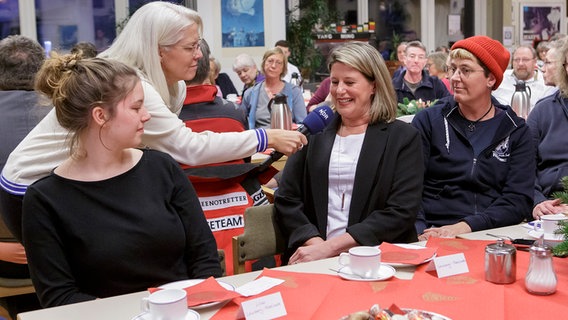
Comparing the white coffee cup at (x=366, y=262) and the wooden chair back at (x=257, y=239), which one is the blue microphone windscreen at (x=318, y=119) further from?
the white coffee cup at (x=366, y=262)

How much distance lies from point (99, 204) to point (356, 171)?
3.22 ft

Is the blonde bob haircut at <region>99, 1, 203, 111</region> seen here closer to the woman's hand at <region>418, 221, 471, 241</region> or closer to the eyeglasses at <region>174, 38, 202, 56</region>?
the eyeglasses at <region>174, 38, 202, 56</region>

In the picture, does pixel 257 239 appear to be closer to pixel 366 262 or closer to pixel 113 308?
pixel 366 262

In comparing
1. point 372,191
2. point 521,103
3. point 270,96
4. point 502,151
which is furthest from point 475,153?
point 270,96

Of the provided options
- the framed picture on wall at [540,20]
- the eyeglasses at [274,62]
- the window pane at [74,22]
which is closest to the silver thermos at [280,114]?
the eyeglasses at [274,62]

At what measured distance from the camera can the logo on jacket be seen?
2.73 meters

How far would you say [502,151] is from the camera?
2727 millimetres

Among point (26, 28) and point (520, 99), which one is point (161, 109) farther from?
point (26, 28)

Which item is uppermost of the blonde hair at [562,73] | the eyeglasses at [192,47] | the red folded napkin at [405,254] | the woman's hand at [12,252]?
the eyeglasses at [192,47]

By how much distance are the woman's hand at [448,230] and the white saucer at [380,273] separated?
2.51ft

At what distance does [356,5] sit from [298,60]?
203 cm

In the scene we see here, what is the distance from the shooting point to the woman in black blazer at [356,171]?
2455mm

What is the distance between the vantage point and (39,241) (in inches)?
73.4

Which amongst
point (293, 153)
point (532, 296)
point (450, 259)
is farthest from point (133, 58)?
point (532, 296)
